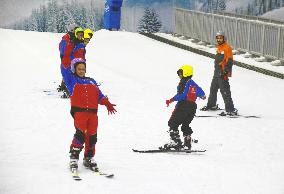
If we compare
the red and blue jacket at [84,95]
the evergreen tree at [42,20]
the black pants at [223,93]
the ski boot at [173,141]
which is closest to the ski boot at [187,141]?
the ski boot at [173,141]

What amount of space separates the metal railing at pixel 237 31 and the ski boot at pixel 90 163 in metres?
14.0

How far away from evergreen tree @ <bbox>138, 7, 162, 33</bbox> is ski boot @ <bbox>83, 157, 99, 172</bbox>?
76.9 meters

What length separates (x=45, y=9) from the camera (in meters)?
110

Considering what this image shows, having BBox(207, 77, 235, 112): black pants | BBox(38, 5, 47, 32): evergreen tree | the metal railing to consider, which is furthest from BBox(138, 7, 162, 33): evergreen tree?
BBox(207, 77, 235, 112): black pants

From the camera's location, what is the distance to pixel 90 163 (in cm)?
793

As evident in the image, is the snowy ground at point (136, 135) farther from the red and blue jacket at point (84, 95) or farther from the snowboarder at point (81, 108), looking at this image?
the red and blue jacket at point (84, 95)

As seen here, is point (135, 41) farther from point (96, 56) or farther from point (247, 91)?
point (247, 91)

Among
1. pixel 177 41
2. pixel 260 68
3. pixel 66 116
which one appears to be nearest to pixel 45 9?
pixel 177 41

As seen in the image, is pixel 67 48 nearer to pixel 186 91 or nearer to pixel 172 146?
pixel 186 91

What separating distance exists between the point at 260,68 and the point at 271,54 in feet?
4.69

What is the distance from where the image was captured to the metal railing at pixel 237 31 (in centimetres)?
2105

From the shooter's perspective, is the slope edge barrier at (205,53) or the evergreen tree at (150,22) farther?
the evergreen tree at (150,22)

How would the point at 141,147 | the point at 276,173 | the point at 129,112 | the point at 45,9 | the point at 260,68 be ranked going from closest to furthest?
the point at 276,173, the point at 141,147, the point at 129,112, the point at 260,68, the point at 45,9

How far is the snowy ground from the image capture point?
25.1ft
